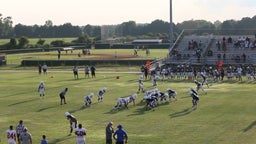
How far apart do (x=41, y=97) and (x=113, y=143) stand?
17.4m

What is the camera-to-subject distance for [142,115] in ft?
104

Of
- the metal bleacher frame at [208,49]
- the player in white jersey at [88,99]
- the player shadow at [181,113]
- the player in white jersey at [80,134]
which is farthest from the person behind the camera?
the metal bleacher frame at [208,49]

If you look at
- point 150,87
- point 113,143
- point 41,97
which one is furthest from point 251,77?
point 113,143

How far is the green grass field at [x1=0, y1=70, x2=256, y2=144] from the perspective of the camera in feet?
84.4

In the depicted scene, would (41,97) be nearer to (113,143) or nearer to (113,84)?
(113,84)

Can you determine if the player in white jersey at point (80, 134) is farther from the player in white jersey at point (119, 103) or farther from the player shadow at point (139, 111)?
the player in white jersey at point (119, 103)

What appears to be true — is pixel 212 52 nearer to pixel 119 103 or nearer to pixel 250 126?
pixel 119 103

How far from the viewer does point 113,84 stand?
161ft

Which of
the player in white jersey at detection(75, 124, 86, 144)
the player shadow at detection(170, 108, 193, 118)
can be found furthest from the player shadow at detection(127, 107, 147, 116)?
the player in white jersey at detection(75, 124, 86, 144)


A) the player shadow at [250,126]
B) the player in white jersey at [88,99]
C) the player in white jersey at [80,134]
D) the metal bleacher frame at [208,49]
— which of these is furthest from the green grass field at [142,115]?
the metal bleacher frame at [208,49]

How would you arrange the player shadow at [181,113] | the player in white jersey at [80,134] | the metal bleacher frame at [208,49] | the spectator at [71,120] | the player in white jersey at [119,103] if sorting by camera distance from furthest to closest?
the metal bleacher frame at [208,49] → the player in white jersey at [119,103] → the player shadow at [181,113] → the spectator at [71,120] → the player in white jersey at [80,134]

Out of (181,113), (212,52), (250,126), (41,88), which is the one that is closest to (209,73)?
(212,52)

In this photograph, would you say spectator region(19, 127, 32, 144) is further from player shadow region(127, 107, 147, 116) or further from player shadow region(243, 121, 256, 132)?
player shadow region(243, 121, 256, 132)

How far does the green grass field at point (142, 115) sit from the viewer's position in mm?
25719
